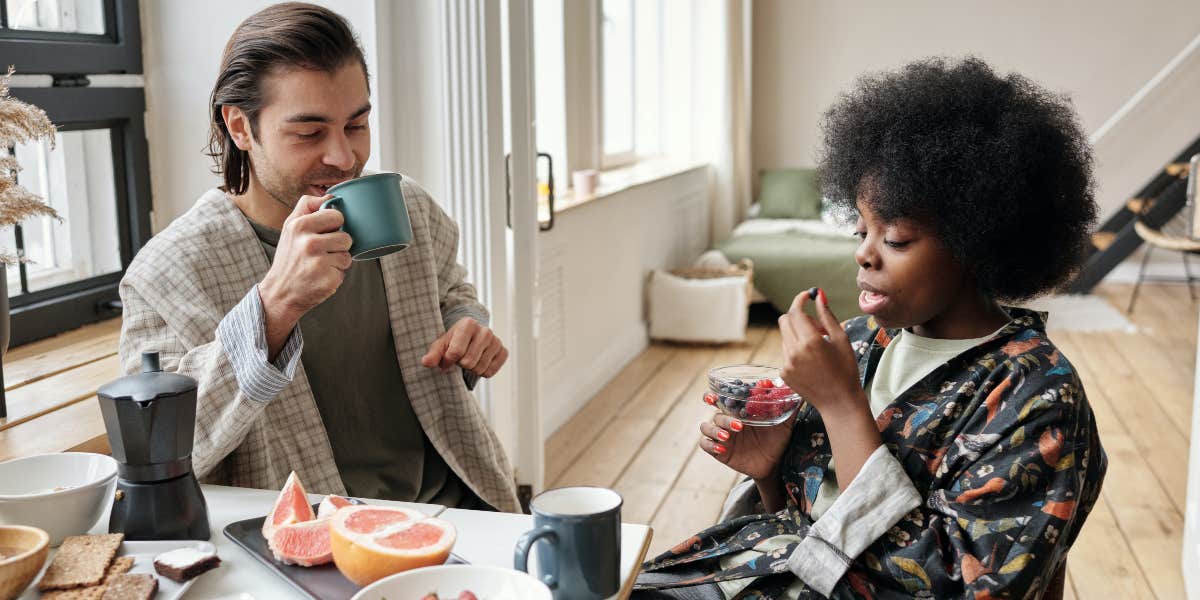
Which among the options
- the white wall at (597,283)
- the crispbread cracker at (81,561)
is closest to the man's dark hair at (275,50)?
the crispbread cracker at (81,561)

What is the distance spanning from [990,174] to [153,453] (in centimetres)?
96

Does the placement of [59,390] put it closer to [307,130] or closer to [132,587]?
[307,130]

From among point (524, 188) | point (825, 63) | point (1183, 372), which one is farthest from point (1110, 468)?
point (825, 63)

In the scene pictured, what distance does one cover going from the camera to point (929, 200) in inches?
Result: 47.8

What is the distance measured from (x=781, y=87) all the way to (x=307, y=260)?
6473 millimetres

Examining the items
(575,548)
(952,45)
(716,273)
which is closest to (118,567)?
(575,548)

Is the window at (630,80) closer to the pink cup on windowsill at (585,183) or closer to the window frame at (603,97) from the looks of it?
the window frame at (603,97)

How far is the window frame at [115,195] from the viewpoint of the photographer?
6.17 feet

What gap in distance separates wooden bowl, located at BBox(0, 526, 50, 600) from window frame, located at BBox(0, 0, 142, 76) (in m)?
1.10

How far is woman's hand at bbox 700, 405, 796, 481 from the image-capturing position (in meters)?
1.33

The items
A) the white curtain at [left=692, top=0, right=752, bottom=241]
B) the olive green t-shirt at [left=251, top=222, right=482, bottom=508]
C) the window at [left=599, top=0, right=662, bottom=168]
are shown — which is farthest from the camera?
the white curtain at [left=692, top=0, right=752, bottom=241]

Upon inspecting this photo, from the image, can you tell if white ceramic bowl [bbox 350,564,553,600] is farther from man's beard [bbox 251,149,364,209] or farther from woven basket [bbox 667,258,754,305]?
woven basket [bbox 667,258,754,305]

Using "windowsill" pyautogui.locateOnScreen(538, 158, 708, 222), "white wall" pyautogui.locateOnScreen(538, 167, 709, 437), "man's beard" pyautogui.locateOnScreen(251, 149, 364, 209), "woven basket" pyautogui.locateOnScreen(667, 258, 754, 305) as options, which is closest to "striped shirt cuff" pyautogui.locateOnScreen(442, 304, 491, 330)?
"man's beard" pyautogui.locateOnScreen(251, 149, 364, 209)

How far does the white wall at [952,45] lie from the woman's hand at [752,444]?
5.76 metres
